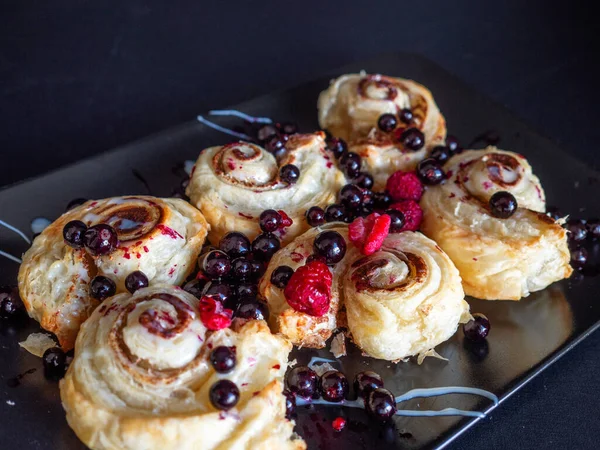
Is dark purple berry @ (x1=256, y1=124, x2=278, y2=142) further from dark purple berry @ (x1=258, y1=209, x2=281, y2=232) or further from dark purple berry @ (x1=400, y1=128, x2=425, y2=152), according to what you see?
dark purple berry @ (x1=258, y1=209, x2=281, y2=232)

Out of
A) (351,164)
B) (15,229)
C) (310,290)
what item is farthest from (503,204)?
(15,229)

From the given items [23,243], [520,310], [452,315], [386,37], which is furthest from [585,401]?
[386,37]

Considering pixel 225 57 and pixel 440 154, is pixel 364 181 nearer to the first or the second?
pixel 440 154

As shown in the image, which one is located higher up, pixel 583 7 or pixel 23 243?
pixel 583 7

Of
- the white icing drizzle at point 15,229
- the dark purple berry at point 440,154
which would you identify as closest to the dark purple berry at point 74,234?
the white icing drizzle at point 15,229

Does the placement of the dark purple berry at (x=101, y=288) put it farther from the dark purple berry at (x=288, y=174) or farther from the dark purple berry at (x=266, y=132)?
the dark purple berry at (x=266, y=132)

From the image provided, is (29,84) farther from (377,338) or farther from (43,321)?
(377,338)
